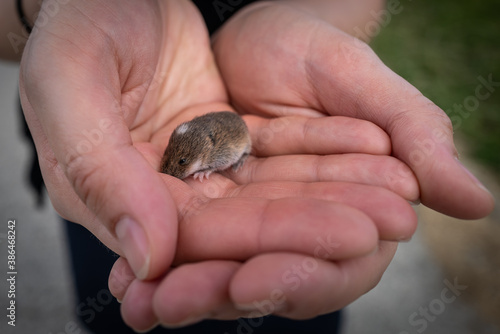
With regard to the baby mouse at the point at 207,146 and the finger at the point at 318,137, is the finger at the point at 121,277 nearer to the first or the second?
the baby mouse at the point at 207,146

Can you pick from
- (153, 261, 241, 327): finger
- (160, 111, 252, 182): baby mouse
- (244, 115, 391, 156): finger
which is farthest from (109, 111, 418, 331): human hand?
(160, 111, 252, 182): baby mouse

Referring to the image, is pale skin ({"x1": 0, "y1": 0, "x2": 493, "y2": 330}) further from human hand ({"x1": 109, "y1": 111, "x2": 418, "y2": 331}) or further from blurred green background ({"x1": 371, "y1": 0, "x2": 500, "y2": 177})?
blurred green background ({"x1": 371, "y1": 0, "x2": 500, "y2": 177})

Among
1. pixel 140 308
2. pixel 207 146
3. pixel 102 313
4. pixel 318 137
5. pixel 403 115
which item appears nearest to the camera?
pixel 140 308

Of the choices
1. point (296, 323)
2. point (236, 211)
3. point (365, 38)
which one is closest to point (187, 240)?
point (236, 211)

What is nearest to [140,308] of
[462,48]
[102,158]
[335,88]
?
[102,158]

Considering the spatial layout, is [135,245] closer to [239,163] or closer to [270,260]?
[270,260]

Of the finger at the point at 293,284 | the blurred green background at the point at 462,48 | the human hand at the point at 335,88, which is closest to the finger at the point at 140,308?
the finger at the point at 293,284
